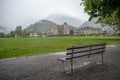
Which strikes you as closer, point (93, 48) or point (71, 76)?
point (71, 76)

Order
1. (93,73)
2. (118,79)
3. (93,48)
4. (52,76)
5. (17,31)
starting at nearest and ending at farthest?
(118,79) → (52,76) → (93,73) → (93,48) → (17,31)

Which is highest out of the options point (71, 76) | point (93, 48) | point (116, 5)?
point (116, 5)

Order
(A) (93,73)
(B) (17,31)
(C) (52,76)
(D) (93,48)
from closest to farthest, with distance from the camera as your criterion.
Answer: (C) (52,76) < (A) (93,73) < (D) (93,48) < (B) (17,31)

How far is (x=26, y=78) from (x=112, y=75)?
348 cm

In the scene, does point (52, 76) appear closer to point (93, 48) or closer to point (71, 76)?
point (71, 76)

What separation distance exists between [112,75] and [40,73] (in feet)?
9.99

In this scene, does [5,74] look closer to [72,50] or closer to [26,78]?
[26,78]

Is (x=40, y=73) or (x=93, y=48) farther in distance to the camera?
(x=93, y=48)

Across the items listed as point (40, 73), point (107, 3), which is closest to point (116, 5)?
point (107, 3)

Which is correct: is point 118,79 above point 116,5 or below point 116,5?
below

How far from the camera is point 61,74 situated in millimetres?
7371

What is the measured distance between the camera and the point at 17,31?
168625 mm

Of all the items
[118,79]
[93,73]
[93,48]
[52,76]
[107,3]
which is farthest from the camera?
[107,3]

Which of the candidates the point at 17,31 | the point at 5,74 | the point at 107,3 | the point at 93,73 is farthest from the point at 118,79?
the point at 17,31
